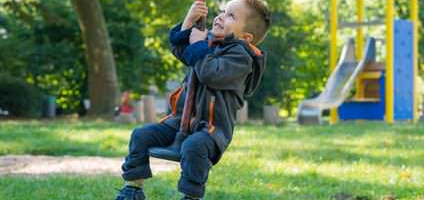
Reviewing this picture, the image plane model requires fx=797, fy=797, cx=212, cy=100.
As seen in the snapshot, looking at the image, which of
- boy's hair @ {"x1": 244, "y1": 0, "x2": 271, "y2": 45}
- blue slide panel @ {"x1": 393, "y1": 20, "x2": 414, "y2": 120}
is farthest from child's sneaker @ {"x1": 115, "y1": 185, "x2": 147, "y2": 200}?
blue slide panel @ {"x1": 393, "y1": 20, "x2": 414, "y2": 120}

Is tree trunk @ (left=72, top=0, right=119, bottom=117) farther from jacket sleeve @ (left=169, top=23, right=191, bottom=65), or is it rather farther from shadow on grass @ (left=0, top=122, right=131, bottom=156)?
jacket sleeve @ (left=169, top=23, right=191, bottom=65)

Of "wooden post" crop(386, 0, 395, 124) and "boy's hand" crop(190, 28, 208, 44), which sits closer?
"boy's hand" crop(190, 28, 208, 44)

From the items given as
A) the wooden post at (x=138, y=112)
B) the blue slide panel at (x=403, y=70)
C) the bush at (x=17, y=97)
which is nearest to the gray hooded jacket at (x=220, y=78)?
the wooden post at (x=138, y=112)

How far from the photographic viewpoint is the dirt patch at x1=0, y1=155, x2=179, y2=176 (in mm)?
7004

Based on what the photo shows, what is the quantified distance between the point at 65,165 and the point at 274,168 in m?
1.99

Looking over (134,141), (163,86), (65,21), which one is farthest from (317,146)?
(163,86)

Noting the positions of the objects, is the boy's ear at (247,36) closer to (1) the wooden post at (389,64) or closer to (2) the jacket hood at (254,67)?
(2) the jacket hood at (254,67)

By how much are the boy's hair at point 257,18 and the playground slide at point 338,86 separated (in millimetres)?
11655

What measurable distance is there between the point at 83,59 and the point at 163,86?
3704mm

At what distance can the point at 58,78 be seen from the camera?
2464cm

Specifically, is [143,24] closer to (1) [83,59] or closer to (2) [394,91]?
(1) [83,59]

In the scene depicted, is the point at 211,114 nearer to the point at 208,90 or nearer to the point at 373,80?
the point at 208,90

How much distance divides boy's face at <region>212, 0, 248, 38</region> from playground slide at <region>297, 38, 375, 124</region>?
38.5 ft

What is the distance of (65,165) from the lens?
7449 mm
